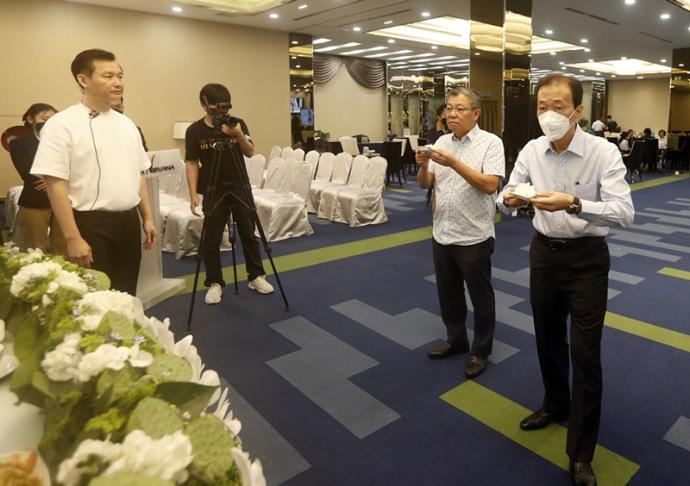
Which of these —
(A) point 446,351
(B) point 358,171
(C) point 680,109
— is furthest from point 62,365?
(C) point 680,109

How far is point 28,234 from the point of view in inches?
184

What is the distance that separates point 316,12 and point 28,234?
6668mm

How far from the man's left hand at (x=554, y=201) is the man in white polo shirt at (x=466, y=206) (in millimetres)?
803

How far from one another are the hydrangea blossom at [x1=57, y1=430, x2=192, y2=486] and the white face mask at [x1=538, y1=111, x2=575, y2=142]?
1.73 metres

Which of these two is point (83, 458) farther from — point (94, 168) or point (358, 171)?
point (358, 171)

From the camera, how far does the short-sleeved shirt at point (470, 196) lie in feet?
8.89

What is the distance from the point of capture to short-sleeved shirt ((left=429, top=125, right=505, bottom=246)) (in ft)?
8.89

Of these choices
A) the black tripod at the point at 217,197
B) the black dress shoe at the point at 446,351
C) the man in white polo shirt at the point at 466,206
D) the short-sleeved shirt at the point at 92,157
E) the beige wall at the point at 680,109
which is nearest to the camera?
the short-sleeved shirt at the point at 92,157

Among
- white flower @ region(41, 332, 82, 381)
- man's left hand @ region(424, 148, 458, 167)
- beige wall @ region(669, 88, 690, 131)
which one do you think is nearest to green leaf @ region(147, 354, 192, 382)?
white flower @ region(41, 332, 82, 381)

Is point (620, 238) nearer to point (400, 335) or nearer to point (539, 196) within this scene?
point (400, 335)

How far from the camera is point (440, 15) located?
32.7ft

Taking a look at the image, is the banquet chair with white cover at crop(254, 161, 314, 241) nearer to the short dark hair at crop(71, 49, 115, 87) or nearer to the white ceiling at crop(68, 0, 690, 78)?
the white ceiling at crop(68, 0, 690, 78)

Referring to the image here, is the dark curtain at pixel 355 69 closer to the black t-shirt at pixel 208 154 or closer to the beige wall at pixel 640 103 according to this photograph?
the black t-shirt at pixel 208 154

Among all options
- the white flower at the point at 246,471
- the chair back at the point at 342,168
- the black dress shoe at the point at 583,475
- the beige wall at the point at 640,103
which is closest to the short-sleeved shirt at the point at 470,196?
the black dress shoe at the point at 583,475
